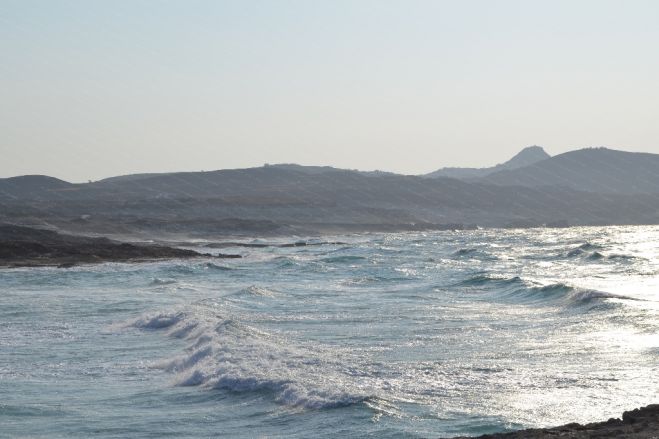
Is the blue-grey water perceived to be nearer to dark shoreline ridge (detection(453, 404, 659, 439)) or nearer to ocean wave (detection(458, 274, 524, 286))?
ocean wave (detection(458, 274, 524, 286))

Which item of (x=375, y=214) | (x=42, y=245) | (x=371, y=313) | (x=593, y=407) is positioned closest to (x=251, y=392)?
(x=593, y=407)

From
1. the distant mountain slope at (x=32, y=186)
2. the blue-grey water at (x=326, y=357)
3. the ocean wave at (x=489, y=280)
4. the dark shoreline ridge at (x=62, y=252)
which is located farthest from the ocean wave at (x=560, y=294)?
the distant mountain slope at (x=32, y=186)

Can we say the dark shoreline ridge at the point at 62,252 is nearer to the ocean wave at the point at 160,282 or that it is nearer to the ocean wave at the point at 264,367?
the ocean wave at the point at 160,282

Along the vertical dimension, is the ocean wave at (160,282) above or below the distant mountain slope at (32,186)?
below

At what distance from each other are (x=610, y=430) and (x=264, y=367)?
7.45 meters

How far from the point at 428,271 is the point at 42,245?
26789 mm

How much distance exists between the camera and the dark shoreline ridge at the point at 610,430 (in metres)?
10.3

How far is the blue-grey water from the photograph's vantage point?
1294cm

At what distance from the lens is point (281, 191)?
170 metres

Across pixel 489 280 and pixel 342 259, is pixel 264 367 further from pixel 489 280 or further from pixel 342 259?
pixel 342 259

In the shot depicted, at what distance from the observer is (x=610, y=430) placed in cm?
1067

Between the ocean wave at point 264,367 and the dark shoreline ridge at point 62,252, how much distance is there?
1250 inches

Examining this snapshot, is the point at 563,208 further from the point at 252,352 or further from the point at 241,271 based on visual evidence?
the point at 252,352

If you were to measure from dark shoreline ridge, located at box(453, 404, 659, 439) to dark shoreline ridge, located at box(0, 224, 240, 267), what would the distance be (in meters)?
42.7
